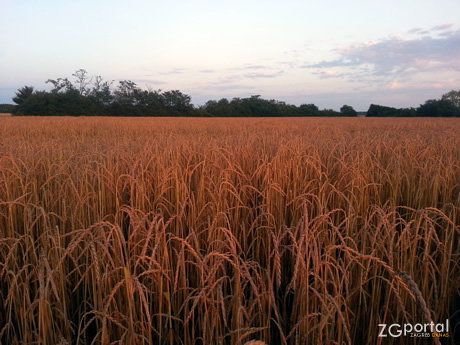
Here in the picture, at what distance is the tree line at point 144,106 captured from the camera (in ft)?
91.4

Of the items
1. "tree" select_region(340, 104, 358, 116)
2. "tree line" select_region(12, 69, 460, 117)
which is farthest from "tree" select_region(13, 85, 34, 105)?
"tree" select_region(340, 104, 358, 116)

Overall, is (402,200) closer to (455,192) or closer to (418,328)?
(455,192)

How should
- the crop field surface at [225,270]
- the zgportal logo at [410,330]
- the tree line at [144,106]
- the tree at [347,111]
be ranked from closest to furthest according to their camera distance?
the crop field surface at [225,270] < the zgportal logo at [410,330] < the tree line at [144,106] < the tree at [347,111]

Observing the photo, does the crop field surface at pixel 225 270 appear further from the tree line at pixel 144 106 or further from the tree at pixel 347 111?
the tree at pixel 347 111

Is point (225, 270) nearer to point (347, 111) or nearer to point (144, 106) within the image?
point (144, 106)

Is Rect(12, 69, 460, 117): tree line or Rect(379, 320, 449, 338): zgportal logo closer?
Rect(379, 320, 449, 338): zgportal logo

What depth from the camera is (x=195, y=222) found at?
157 centimetres

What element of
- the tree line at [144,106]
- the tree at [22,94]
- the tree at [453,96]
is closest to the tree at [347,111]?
the tree line at [144,106]

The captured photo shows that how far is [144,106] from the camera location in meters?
32.2

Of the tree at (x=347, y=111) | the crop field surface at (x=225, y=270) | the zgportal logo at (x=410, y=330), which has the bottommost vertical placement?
the zgportal logo at (x=410, y=330)

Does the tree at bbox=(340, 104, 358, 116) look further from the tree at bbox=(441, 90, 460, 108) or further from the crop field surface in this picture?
the crop field surface

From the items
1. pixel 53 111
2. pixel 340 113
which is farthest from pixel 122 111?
pixel 340 113

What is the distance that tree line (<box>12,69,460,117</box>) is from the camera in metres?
27.9

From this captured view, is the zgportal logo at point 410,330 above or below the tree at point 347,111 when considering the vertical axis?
below
